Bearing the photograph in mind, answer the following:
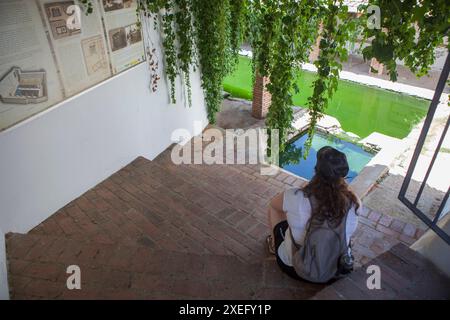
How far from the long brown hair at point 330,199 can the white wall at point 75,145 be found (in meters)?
2.54

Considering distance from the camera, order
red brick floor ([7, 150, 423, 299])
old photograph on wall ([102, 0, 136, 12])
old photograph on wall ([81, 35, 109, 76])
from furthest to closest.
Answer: old photograph on wall ([102, 0, 136, 12]), old photograph on wall ([81, 35, 109, 76]), red brick floor ([7, 150, 423, 299])

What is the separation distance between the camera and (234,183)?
4.32 metres

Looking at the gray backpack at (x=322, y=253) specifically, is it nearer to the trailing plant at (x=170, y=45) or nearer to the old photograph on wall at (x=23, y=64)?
the old photograph on wall at (x=23, y=64)

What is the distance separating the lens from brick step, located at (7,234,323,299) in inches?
90.4

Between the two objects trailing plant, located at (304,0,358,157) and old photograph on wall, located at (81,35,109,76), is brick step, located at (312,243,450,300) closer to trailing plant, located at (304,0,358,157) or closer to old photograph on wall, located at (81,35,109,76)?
trailing plant, located at (304,0,358,157)

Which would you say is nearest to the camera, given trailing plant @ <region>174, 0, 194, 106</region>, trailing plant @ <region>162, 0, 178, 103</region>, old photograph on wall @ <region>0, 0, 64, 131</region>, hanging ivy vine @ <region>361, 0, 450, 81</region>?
hanging ivy vine @ <region>361, 0, 450, 81</region>

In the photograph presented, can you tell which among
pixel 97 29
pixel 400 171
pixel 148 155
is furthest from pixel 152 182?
pixel 400 171

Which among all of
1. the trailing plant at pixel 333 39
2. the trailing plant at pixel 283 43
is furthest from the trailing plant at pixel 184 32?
the trailing plant at pixel 333 39

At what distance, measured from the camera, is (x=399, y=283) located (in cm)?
205

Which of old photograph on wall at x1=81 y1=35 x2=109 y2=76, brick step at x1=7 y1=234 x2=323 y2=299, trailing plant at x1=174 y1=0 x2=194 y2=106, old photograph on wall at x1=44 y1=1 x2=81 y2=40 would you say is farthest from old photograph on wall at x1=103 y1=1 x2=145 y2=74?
brick step at x1=7 y1=234 x2=323 y2=299

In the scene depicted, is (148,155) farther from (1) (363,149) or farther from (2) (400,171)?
(1) (363,149)

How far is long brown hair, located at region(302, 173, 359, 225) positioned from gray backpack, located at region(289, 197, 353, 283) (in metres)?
0.03

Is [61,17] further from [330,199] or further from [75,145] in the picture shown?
[330,199]
